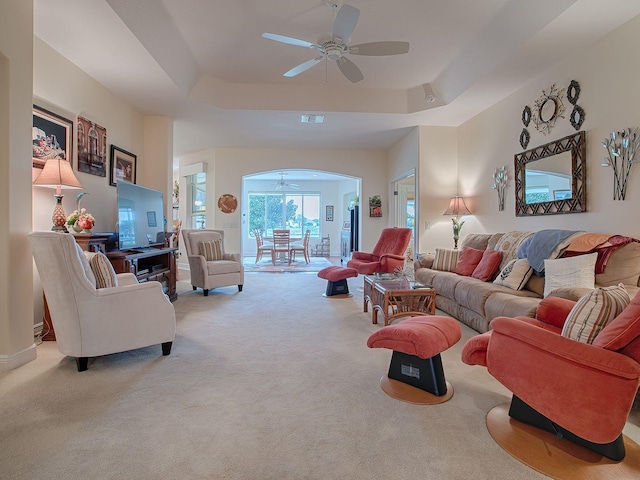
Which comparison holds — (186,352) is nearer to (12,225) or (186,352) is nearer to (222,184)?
(12,225)

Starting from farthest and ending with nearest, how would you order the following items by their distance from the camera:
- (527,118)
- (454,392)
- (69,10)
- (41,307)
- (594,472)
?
(527,118) < (41,307) < (69,10) < (454,392) < (594,472)

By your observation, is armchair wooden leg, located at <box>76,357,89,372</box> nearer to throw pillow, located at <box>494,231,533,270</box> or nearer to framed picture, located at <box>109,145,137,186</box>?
framed picture, located at <box>109,145,137,186</box>

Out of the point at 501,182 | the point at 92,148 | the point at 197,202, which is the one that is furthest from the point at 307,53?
the point at 197,202

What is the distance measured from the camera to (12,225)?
2.44 m

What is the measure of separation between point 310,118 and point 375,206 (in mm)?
2985

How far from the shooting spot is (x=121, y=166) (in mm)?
4695

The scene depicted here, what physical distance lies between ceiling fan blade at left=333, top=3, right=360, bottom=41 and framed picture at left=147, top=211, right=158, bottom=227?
3.03m

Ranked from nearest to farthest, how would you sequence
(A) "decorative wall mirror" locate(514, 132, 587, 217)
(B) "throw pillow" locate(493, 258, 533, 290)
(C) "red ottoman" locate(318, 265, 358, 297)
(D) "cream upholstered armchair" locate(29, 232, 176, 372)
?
1. (D) "cream upholstered armchair" locate(29, 232, 176, 372)
2. (B) "throw pillow" locate(493, 258, 533, 290)
3. (A) "decorative wall mirror" locate(514, 132, 587, 217)
4. (C) "red ottoman" locate(318, 265, 358, 297)

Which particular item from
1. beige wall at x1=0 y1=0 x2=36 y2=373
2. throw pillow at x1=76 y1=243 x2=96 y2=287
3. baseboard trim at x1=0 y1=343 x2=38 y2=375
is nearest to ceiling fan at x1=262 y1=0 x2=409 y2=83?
beige wall at x1=0 y1=0 x2=36 y2=373

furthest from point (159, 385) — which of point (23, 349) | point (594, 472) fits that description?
point (594, 472)

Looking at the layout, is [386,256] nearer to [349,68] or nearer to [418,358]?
[349,68]

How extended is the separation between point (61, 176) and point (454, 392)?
11.3ft

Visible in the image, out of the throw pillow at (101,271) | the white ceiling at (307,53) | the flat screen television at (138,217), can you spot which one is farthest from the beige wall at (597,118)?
the flat screen television at (138,217)

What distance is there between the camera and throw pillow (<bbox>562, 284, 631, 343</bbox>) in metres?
1.53
